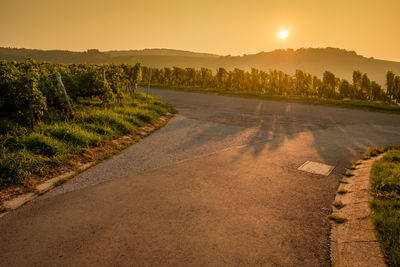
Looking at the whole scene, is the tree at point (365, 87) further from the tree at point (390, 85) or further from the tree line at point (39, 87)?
the tree line at point (39, 87)

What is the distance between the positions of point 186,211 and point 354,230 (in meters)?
2.46

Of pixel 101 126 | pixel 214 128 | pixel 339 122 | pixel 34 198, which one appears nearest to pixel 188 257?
pixel 34 198

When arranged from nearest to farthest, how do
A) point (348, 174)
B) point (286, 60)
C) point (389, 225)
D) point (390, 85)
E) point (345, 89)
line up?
point (389, 225) → point (348, 174) → point (390, 85) → point (345, 89) → point (286, 60)

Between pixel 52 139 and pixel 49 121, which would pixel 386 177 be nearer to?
pixel 52 139

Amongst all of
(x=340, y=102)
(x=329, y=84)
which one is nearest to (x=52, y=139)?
(x=340, y=102)

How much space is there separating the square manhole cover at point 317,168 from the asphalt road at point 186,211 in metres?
0.16

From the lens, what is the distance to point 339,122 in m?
11.4

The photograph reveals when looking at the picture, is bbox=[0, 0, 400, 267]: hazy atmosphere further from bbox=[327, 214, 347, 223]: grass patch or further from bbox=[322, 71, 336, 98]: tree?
bbox=[322, 71, 336, 98]: tree

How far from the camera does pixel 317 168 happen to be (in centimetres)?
577

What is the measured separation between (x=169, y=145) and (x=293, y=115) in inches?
332

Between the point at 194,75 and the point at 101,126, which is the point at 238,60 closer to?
the point at 194,75

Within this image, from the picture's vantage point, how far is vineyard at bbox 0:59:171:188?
520 centimetres

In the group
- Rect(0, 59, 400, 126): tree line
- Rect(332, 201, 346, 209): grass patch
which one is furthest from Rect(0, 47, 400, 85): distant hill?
Rect(332, 201, 346, 209): grass patch

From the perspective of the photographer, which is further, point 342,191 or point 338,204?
point 342,191
